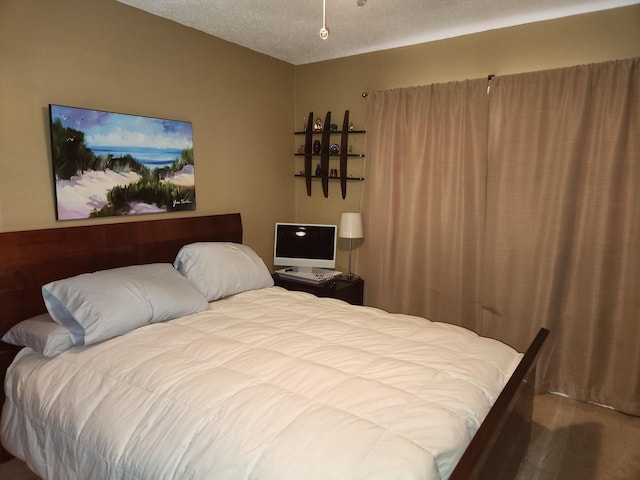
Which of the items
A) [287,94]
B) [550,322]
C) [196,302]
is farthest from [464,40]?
[196,302]

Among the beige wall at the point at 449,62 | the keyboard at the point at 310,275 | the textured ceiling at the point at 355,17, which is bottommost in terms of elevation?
the keyboard at the point at 310,275

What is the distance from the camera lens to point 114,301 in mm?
2064

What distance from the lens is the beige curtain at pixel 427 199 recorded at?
3.08 metres

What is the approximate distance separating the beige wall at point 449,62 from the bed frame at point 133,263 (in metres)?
1.22

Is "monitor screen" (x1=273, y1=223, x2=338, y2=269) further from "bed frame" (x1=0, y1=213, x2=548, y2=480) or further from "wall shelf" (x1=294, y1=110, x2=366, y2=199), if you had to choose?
"bed frame" (x1=0, y1=213, x2=548, y2=480)

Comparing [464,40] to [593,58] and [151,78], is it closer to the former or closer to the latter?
[593,58]

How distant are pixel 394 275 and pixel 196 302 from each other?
1.73 m

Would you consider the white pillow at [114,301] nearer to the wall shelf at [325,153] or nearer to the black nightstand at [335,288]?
the black nightstand at [335,288]

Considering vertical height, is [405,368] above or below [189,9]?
below

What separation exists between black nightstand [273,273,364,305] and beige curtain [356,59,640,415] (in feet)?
1.33

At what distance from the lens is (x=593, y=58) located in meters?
2.65

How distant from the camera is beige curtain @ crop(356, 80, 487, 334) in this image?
10.1 ft
